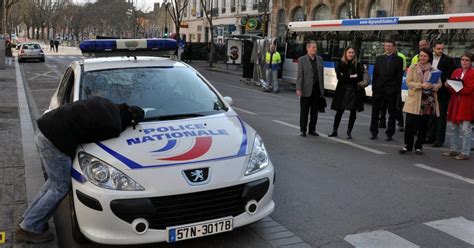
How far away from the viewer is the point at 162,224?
390cm

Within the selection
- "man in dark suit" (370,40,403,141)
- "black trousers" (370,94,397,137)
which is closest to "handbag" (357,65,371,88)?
"man in dark suit" (370,40,403,141)

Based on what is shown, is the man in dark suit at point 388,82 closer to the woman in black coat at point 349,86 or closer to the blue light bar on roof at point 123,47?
the woman in black coat at point 349,86

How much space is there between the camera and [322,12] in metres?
36.6

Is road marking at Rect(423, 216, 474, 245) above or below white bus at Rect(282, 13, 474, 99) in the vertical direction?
below

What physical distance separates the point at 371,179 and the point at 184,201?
3561 mm

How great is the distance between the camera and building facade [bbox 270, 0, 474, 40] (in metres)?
25.8

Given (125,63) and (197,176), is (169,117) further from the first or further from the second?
(125,63)

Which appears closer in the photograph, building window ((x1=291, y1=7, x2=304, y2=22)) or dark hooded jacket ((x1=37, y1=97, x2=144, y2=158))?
dark hooded jacket ((x1=37, y1=97, x2=144, y2=158))

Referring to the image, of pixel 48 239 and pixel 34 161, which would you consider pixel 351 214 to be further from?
pixel 34 161

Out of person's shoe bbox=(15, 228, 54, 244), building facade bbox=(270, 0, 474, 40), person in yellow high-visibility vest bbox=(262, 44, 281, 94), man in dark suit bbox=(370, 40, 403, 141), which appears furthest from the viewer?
building facade bbox=(270, 0, 474, 40)

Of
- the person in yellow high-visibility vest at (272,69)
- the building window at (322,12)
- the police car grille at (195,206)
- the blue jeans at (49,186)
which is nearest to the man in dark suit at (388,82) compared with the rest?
the police car grille at (195,206)

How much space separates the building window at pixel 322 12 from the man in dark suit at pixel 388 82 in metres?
26.8

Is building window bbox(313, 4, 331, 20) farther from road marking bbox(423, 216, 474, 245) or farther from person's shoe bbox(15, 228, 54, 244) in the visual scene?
person's shoe bbox(15, 228, 54, 244)

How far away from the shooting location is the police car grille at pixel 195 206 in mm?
3869
